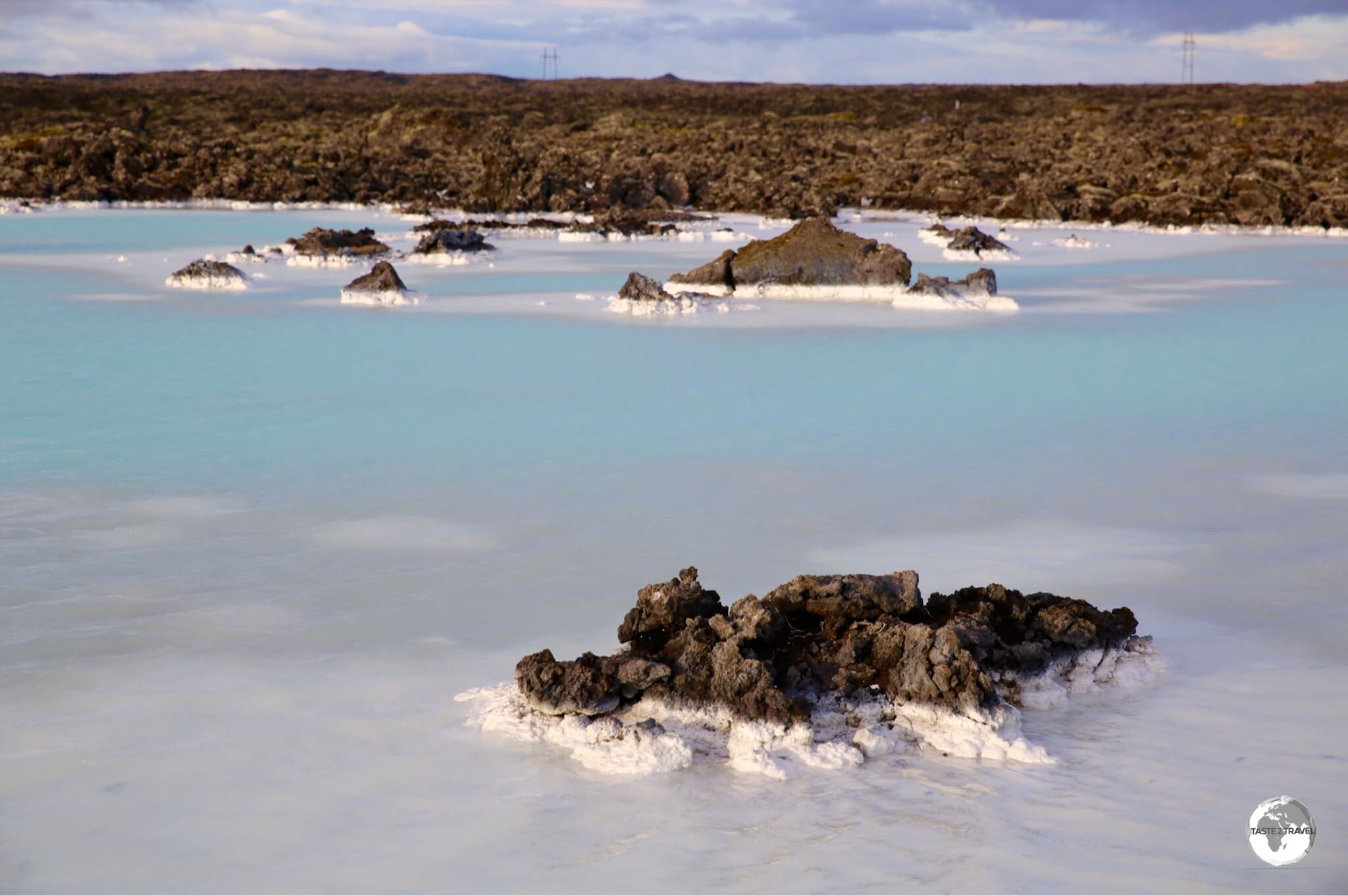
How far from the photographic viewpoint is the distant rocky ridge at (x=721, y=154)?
22.5 m

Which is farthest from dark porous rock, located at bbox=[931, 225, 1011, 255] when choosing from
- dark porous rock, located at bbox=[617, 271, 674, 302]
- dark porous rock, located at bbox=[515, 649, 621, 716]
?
dark porous rock, located at bbox=[515, 649, 621, 716]

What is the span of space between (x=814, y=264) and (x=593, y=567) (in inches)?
306

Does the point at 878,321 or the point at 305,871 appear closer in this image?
the point at 305,871

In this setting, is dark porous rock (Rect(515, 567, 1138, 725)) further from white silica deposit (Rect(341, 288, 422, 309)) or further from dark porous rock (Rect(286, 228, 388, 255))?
dark porous rock (Rect(286, 228, 388, 255))

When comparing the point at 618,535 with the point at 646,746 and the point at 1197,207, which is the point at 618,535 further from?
the point at 1197,207

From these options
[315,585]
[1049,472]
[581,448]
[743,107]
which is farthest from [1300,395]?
[743,107]

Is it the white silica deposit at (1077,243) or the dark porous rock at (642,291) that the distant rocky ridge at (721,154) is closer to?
the white silica deposit at (1077,243)

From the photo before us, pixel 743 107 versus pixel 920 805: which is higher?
pixel 743 107

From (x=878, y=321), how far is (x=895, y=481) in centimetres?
504

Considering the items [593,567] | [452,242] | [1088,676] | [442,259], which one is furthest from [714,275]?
[1088,676]

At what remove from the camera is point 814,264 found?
11.8 m

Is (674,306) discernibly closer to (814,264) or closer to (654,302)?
(654,302)

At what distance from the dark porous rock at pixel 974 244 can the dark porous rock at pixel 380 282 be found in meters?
6.49

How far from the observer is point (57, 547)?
14.7ft
